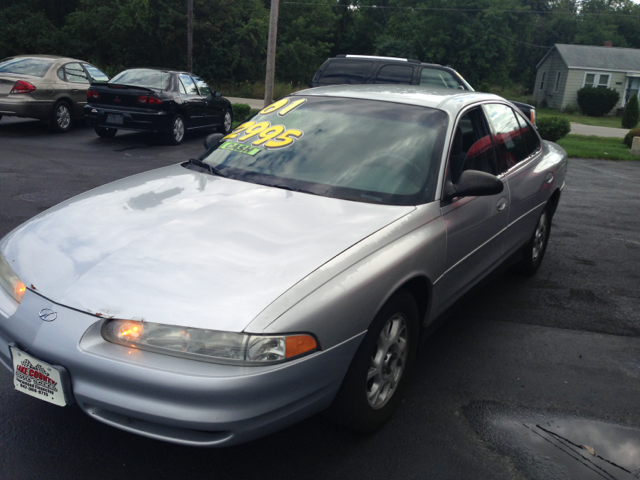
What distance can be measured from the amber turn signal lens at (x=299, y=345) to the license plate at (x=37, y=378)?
2.82 ft

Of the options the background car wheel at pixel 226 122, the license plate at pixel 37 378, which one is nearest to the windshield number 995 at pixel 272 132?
the license plate at pixel 37 378

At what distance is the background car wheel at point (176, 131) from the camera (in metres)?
12.6

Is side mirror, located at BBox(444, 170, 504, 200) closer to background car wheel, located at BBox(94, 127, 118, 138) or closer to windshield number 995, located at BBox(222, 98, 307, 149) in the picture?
windshield number 995, located at BBox(222, 98, 307, 149)

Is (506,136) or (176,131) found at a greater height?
(506,136)

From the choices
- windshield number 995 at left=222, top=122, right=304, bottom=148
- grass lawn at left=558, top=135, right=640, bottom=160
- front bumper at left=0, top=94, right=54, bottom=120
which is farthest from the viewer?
grass lawn at left=558, top=135, right=640, bottom=160

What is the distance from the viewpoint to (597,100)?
42031 mm

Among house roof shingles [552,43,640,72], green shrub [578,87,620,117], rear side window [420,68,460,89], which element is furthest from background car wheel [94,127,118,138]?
house roof shingles [552,43,640,72]

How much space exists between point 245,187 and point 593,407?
2254 mm

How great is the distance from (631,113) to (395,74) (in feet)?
76.8

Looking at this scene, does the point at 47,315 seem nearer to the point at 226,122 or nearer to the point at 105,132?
the point at 105,132

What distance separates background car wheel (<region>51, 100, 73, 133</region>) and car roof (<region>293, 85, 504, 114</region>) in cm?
1019

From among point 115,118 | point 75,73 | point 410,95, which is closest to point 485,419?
point 410,95

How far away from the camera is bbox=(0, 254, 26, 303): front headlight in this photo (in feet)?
8.45

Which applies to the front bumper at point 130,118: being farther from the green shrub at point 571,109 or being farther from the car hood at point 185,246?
the green shrub at point 571,109
